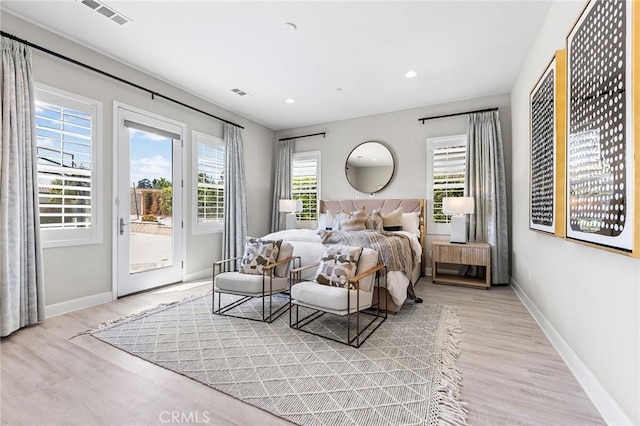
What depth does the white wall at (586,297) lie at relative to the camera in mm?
1441

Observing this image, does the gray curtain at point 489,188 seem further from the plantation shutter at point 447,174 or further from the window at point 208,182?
the window at point 208,182

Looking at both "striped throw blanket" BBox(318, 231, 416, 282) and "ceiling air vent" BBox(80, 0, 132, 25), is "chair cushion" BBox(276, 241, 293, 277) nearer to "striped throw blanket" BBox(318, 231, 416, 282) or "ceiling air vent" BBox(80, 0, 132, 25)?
"striped throw blanket" BBox(318, 231, 416, 282)

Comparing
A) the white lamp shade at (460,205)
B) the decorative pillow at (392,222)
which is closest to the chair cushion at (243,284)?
the decorative pillow at (392,222)

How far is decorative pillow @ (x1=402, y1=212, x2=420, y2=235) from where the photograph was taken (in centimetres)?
478

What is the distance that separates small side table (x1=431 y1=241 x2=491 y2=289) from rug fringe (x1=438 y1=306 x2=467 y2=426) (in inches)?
64.2

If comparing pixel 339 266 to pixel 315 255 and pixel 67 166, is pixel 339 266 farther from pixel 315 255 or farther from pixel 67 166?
pixel 67 166

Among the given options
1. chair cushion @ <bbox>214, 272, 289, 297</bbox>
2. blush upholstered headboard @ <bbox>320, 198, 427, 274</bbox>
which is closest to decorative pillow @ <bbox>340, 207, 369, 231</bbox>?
blush upholstered headboard @ <bbox>320, 198, 427, 274</bbox>

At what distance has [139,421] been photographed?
158 cm

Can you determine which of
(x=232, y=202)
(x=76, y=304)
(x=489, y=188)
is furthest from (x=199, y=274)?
(x=489, y=188)

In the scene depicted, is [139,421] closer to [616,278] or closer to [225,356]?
[225,356]

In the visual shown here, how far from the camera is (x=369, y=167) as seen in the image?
559 centimetres

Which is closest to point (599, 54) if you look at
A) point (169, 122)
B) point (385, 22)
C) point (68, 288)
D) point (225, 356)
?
point (385, 22)

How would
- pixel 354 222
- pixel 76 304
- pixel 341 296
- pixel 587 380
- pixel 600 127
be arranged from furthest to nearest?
pixel 354 222 < pixel 76 304 < pixel 341 296 < pixel 587 380 < pixel 600 127

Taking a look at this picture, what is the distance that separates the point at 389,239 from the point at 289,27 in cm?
252
